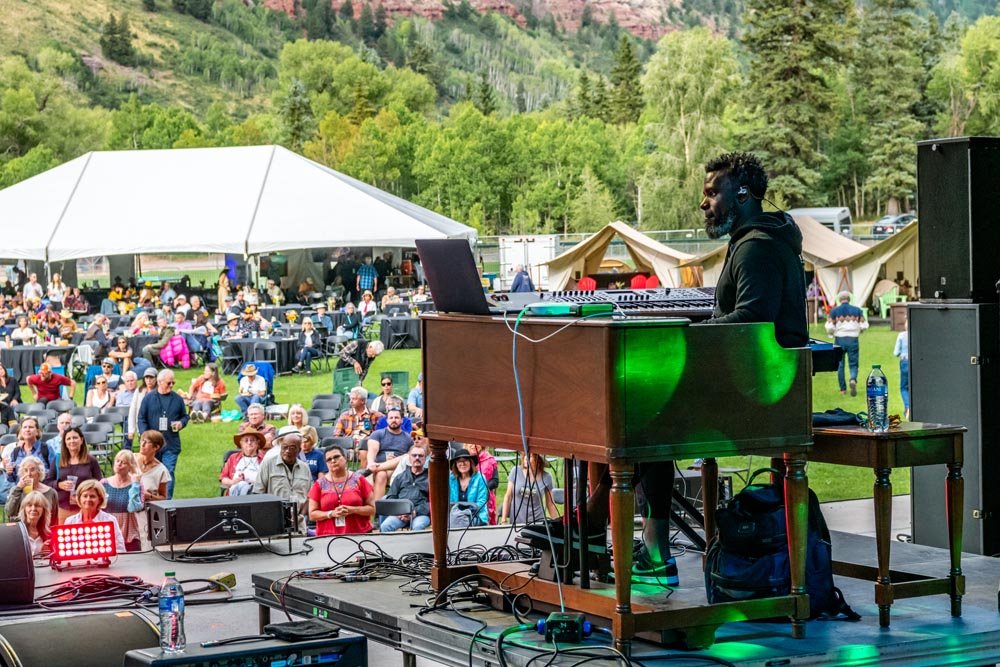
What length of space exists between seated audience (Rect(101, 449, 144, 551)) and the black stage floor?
11.3 feet

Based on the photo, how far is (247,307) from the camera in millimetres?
26688

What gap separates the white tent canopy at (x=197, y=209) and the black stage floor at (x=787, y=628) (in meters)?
20.6

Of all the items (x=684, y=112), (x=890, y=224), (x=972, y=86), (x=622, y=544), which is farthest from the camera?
(x=972, y=86)

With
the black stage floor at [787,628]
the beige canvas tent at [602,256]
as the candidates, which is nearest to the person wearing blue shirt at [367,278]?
the beige canvas tent at [602,256]

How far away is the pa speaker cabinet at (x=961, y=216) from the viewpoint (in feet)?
25.1

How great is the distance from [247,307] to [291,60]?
96999mm

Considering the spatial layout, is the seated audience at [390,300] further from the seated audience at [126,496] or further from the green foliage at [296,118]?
the green foliage at [296,118]

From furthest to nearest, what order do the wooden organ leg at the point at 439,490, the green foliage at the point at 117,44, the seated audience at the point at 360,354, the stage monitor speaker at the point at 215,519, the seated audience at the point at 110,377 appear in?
the green foliage at the point at 117,44
the seated audience at the point at 360,354
the seated audience at the point at 110,377
the stage monitor speaker at the point at 215,519
the wooden organ leg at the point at 439,490

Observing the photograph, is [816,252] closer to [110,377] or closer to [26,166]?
[110,377]

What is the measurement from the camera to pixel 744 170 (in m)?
5.02

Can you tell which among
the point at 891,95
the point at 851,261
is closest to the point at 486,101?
the point at 891,95

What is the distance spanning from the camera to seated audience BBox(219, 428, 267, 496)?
1172cm

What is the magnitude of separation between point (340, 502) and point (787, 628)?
5.72 metres

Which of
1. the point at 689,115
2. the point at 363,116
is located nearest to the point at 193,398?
the point at 689,115
